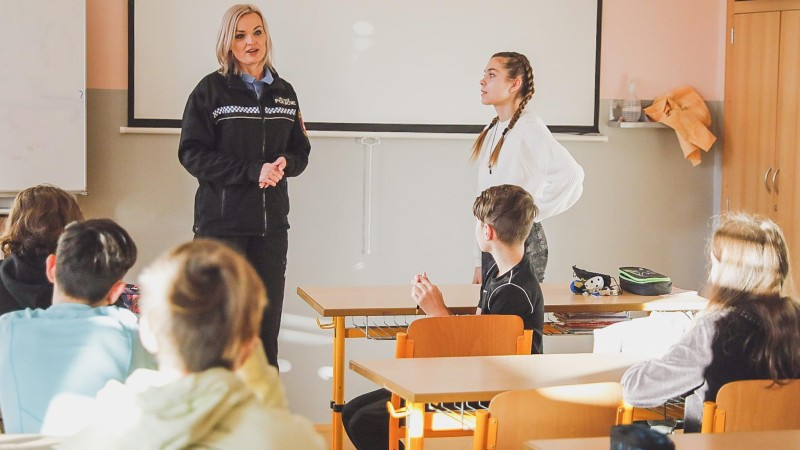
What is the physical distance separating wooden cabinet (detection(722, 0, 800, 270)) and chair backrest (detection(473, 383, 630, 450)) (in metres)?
2.90

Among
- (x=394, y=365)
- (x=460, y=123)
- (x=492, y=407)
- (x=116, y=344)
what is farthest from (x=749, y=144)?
(x=116, y=344)

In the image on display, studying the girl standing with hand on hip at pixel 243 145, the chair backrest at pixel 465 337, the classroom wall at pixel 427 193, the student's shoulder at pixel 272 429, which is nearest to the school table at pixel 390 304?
the girl standing with hand on hip at pixel 243 145

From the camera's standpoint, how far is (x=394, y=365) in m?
2.69

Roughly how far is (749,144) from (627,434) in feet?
12.6

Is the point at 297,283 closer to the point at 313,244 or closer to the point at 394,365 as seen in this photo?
the point at 313,244

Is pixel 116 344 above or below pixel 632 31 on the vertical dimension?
below

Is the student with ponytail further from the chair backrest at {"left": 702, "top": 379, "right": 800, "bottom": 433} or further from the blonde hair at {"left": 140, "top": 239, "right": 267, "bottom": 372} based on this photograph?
the blonde hair at {"left": 140, "top": 239, "right": 267, "bottom": 372}

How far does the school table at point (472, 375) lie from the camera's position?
2426 mm

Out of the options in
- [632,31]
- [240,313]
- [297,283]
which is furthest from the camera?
[632,31]

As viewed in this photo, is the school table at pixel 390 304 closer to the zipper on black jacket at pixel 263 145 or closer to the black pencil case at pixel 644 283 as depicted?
the black pencil case at pixel 644 283

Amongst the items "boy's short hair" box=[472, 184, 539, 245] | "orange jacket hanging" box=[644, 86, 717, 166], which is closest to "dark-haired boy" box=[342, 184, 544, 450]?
"boy's short hair" box=[472, 184, 539, 245]

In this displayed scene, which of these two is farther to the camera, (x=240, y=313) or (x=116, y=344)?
(x=116, y=344)

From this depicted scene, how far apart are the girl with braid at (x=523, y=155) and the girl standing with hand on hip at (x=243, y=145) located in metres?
0.78

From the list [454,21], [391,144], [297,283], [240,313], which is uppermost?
[454,21]
